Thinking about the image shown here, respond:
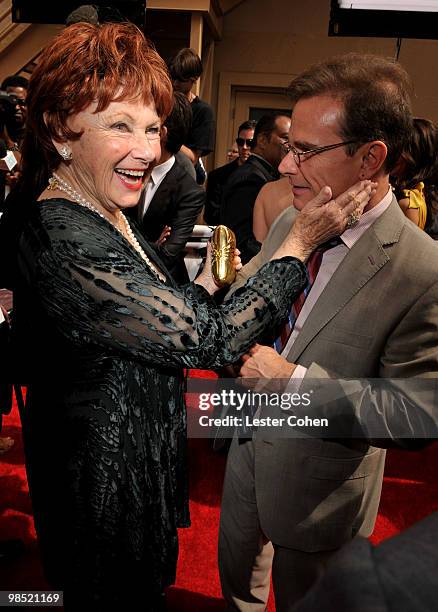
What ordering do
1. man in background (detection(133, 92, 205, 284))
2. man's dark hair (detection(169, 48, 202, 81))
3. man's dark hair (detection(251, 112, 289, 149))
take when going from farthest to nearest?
1. man's dark hair (detection(169, 48, 202, 81))
2. man's dark hair (detection(251, 112, 289, 149))
3. man in background (detection(133, 92, 205, 284))

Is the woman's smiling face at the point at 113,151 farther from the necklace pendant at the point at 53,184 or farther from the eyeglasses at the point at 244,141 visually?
the eyeglasses at the point at 244,141

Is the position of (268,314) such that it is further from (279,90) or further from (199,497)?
(279,90)

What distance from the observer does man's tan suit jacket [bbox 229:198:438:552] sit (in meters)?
1.33

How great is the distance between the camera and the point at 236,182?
3482mm

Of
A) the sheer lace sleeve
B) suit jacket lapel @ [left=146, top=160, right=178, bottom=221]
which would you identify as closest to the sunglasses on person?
suit jacket lapel @ [left=146, top=160, right=178, bottom=221]

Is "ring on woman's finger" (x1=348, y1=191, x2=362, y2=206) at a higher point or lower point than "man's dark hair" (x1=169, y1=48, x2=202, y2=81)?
lower

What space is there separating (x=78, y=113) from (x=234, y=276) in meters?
0.68

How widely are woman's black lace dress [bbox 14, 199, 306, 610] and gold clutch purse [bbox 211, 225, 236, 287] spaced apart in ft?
0.33

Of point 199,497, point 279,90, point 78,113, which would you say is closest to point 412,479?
point 199,497

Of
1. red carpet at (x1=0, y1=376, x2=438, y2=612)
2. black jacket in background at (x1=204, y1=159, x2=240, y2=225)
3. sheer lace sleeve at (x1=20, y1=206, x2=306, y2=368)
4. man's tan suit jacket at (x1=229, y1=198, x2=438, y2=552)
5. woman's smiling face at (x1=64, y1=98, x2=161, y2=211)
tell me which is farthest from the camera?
black jacket in background at (x1=204, y1=159, x2=240, y2=225)

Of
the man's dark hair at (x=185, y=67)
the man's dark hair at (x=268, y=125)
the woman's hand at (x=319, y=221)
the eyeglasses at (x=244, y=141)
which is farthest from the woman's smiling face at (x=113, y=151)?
the eyeglasses at (x=244, y=141)

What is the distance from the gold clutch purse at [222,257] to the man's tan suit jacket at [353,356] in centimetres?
30

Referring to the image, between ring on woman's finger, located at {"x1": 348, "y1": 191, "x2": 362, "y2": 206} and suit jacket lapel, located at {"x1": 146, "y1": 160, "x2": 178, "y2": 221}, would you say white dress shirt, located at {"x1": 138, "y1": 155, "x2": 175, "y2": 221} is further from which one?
ring on woman's finger, located at {"x1": 348, "y1": 191, "x2": 362, "y2": 206}

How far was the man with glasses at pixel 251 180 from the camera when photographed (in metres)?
3.39
